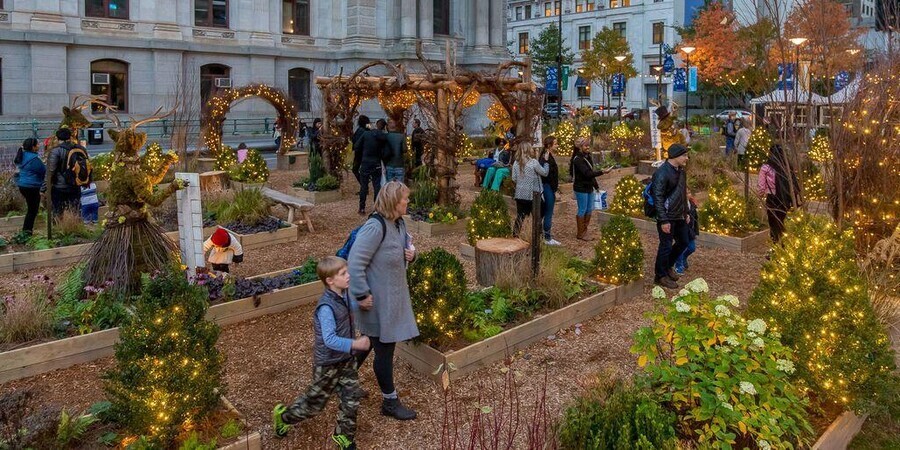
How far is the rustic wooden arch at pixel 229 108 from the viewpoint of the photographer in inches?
762

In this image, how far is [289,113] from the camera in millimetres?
21562

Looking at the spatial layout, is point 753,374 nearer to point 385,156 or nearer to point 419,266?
point 419,266

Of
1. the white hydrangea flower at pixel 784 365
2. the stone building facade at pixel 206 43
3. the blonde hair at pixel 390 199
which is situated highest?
the stone building facade at pixel 206 43

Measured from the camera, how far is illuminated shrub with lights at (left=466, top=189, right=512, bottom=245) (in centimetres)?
970

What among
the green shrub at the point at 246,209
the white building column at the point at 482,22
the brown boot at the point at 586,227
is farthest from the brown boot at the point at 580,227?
the white building column at the point at 482,22

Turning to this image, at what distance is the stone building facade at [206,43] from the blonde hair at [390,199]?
76.2 feet

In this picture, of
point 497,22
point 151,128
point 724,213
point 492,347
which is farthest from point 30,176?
point 497,22

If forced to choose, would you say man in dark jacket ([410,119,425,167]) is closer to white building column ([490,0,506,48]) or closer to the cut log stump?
the cut log stump

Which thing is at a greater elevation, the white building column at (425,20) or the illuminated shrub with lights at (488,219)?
the white building column at (425,20)

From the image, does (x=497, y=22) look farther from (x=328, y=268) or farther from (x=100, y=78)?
(x=328, y=268)

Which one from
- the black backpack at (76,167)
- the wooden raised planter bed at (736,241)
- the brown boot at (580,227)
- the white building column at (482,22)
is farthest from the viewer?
the white building column at (482,22)

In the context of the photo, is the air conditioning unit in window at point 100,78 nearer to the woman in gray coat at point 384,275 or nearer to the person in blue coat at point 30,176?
the person in blue coat at point 30,176

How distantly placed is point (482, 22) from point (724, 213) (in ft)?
102

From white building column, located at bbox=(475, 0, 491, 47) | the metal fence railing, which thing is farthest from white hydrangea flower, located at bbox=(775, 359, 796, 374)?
white building column, located at bbox=(475, 0, 491, 47)
